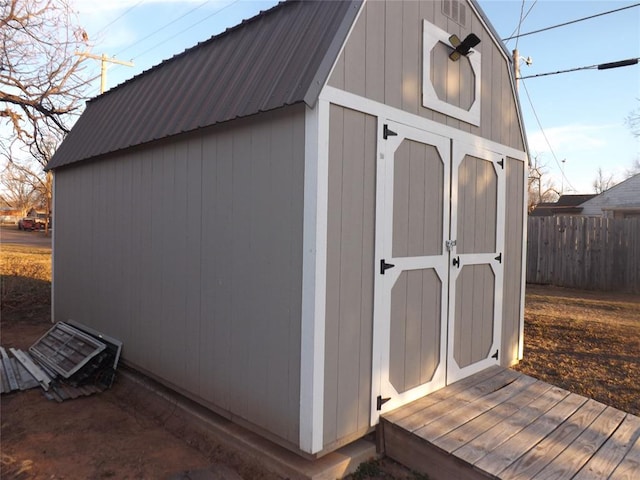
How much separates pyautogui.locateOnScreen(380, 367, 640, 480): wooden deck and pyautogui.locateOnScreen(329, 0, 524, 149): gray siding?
2325 millimetres

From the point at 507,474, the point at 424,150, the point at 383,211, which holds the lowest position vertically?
the point at 507,474

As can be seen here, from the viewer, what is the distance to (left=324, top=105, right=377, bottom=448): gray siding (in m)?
2.75

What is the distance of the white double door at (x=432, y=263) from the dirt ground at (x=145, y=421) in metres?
0.78

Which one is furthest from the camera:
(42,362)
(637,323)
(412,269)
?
(637,323)

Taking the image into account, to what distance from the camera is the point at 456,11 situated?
3.84 meters

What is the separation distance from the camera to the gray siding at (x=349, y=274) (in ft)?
9.01

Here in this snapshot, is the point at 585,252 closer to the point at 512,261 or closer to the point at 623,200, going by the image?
the point at 512,261

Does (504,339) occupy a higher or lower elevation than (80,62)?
lower

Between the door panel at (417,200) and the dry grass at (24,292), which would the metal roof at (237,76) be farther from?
the dry grass at (24,292)

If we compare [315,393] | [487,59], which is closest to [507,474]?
[315,393]

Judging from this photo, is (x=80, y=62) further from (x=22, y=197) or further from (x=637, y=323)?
(x=22, y=197)

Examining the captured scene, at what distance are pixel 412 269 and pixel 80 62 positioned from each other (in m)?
9.85

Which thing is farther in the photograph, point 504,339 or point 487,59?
point 504,339

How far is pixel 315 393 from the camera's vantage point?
264 cm
